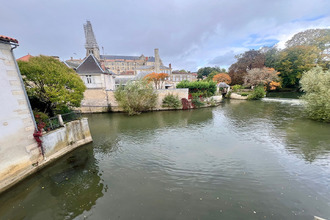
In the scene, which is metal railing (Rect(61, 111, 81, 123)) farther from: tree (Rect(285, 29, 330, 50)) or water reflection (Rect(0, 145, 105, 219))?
tree (Rect(285, 29, 330, 50))

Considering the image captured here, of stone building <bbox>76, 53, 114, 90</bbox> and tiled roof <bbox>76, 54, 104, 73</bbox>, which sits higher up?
tiled roof <bbox>76, 54, 104, 73</bbox>

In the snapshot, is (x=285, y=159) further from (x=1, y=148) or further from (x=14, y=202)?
(x=1, y=148)

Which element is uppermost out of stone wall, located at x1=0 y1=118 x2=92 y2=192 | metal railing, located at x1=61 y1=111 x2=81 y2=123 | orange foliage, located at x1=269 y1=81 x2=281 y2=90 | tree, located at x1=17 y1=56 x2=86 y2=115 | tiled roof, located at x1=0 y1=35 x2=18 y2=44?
tiled roof, located at x1=0 y1=35 x2=18 y2=44

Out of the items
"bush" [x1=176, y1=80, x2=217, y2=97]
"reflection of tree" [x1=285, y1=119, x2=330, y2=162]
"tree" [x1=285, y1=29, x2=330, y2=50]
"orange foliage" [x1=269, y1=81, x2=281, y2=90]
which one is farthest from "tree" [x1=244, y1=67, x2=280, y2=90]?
"reflection of tree" [x1=285, y1=119, x2=330, y2=162]

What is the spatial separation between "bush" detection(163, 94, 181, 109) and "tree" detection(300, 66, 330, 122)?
1545 cm

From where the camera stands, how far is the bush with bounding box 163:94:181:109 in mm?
22469

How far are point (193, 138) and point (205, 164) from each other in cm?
374

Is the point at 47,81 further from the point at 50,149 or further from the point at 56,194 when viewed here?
the point at 56,194

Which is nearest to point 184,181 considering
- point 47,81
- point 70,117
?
point 70,117

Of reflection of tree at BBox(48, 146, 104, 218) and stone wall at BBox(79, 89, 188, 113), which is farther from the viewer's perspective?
stone wall at BBox(79, 89, 188, 113)

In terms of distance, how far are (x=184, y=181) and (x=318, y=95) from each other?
666 inches

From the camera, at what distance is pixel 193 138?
1112 centimetres

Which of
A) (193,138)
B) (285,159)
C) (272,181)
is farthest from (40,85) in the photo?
(285,159)

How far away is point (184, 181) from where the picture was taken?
617cm
